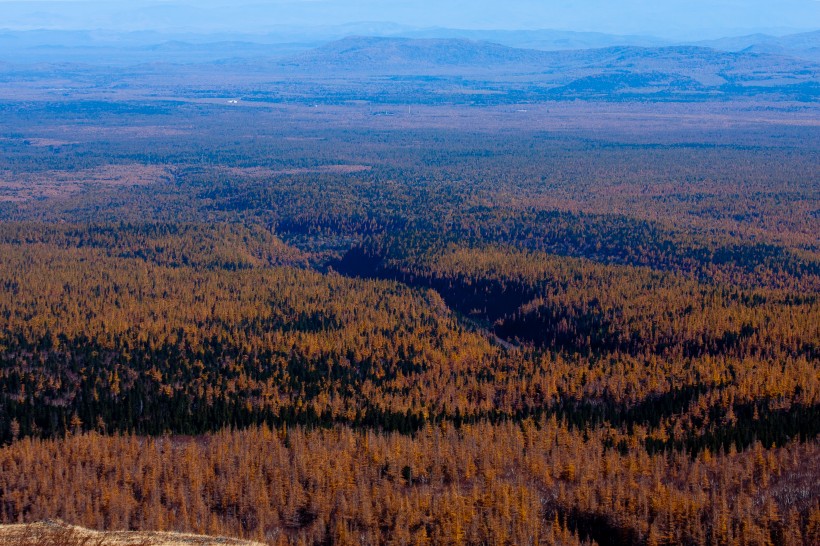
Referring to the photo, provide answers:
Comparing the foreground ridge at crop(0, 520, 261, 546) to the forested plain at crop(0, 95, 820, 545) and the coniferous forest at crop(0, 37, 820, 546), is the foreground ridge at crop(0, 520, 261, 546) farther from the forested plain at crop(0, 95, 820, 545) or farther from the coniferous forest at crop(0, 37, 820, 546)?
the forested plain at crop(0, 95, 820, 545)

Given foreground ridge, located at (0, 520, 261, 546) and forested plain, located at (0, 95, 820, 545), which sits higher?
foreground ridge, located at (0, 520, 261, 546)

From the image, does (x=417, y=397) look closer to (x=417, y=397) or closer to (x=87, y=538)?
(x=417, y=397)

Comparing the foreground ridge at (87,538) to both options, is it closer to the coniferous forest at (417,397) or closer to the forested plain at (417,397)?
the coniferous forest at (417,397)

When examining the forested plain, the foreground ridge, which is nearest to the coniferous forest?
the forested plain

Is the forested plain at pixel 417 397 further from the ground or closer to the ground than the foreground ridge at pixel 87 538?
closer to the ground

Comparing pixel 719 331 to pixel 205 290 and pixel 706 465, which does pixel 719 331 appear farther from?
pixel 205 290

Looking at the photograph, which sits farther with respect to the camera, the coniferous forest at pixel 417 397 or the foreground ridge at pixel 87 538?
the coniferous forest at pixel 417 397

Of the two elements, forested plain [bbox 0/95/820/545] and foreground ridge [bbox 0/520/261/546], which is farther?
forested plain [bbox 0/95/820/545]

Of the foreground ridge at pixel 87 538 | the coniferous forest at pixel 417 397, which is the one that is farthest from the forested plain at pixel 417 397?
the foreground ridge at pixel 87 538

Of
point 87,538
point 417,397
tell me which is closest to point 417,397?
point 417,397

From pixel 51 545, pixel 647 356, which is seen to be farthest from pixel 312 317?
pixel 51 545

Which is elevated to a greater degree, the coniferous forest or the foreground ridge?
the foreground ridge

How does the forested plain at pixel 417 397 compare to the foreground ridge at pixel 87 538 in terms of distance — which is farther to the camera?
the forested plain at pixel 417 397
